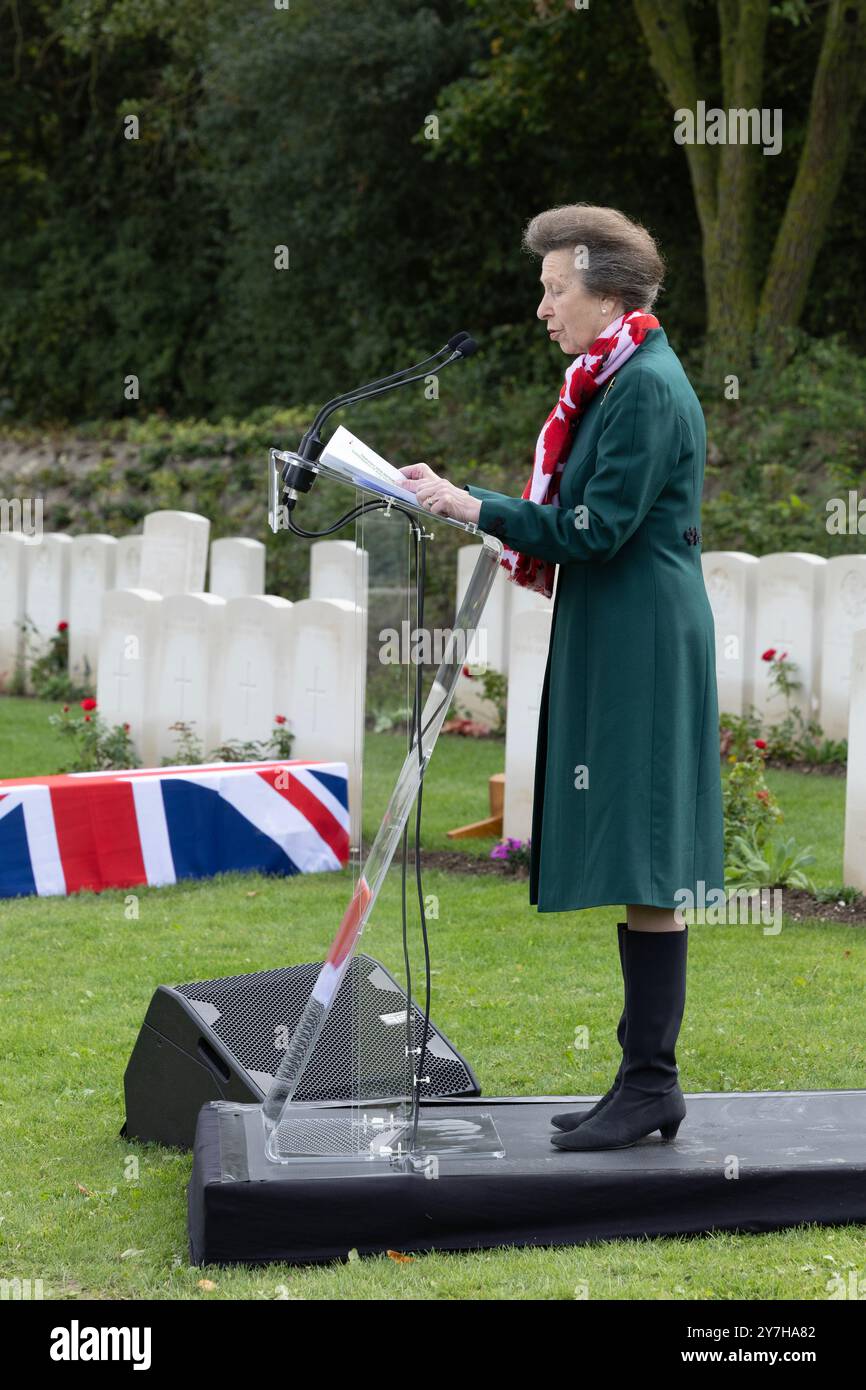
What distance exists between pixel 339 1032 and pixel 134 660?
489 cm

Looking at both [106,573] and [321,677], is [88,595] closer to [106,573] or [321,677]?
[106,573]

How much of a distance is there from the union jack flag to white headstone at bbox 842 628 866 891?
2.20 meters

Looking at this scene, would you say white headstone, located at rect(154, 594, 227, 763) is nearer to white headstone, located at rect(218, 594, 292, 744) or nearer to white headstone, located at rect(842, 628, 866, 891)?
white headstone, located at rect(218, 594, 292, 744)

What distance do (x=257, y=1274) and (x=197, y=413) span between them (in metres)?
19.8

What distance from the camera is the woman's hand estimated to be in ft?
10.5

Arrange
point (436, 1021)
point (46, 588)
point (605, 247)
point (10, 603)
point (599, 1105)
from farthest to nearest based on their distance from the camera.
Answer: point (10, 603)
point (46, 588)
point (436, 1021)
point (599, 1105)
point (605, 247)

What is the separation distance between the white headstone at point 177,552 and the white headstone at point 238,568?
223mm

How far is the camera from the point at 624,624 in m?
3.33

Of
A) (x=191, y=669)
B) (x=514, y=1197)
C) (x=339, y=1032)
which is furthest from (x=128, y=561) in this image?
(x=514, y=1197)

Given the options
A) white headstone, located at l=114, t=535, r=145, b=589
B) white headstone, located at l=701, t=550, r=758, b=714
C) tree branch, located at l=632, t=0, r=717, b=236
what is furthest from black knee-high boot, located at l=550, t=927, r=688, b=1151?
tree branch, located at l=632, t=0, r=717, b=236

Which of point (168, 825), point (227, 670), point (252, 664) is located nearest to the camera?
point (168, 825)

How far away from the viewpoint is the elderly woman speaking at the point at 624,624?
127 inches

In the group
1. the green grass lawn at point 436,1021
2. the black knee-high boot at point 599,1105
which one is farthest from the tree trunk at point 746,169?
the black knee-high boot at point 599,1105

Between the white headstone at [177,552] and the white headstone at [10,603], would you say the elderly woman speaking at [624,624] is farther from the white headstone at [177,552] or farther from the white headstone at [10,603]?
the white headstone at [10,603]
